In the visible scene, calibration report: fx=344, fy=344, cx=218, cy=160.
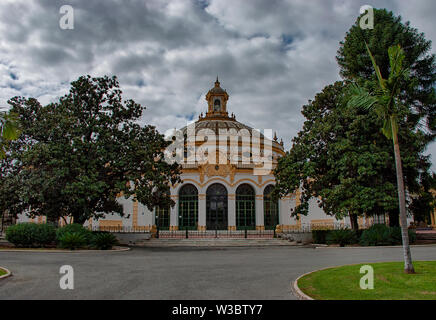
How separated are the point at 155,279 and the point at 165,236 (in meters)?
19.2

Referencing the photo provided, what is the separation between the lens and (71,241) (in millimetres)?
18906

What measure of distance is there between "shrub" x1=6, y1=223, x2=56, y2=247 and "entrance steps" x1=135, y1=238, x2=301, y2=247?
21.5ft

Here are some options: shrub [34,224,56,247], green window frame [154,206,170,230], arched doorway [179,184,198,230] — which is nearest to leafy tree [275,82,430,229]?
arched doorway [179,184,198,230]

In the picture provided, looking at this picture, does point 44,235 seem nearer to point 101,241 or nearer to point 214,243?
point 101,241

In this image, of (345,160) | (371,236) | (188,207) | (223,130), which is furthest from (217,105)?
(371,236)

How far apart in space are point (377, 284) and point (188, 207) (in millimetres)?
29067

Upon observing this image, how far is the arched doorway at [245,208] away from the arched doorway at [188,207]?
176 inches

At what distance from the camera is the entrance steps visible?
24.7 metres

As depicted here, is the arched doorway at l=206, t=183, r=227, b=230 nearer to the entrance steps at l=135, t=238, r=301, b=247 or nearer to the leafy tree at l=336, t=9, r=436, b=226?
the entrance steps at l=135, t=238, r=301, b=247

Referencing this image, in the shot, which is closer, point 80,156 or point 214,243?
point 80,156

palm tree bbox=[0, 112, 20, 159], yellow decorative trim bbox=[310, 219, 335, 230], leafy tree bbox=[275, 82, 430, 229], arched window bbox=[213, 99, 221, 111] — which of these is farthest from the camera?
arched window bbox=[213, 99, 221, 111]

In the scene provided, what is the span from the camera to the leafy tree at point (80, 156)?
19.9 metres

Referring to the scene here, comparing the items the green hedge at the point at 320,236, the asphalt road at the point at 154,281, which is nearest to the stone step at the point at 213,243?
the green hedge at the point at 320,236

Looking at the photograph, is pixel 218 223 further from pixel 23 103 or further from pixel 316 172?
pixel 23 103
